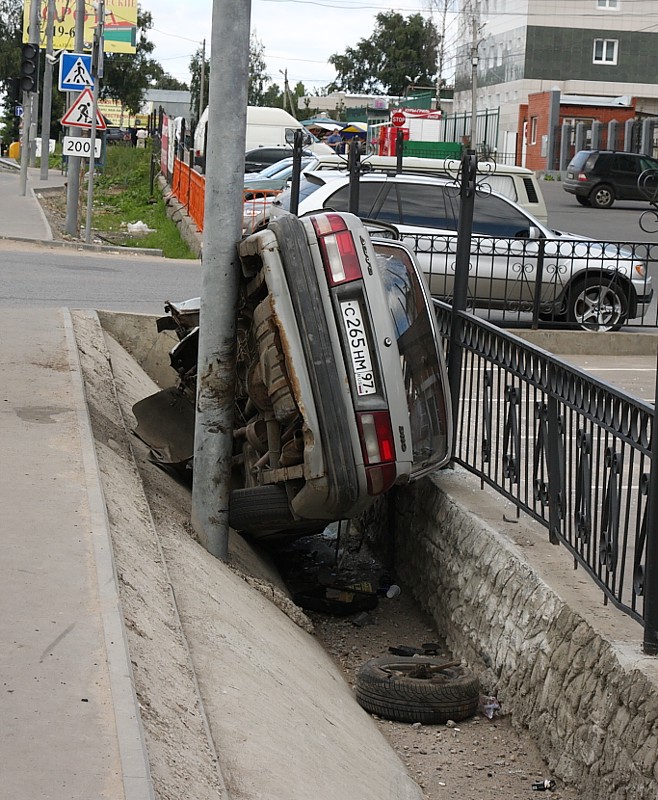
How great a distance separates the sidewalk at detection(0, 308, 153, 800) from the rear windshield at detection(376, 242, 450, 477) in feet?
5.89

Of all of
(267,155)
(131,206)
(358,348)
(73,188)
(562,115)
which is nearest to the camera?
(358,348)

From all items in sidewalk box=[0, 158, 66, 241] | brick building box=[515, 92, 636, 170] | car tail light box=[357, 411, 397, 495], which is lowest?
car tail light box=[357, 411, 397, 495]

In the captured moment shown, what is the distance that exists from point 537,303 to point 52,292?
5653 millimetres

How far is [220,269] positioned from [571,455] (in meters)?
2.03

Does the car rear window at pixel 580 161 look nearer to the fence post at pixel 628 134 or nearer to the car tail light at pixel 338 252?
the fence post at pixel 628 134

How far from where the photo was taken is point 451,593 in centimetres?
633

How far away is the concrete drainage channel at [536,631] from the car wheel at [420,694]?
0.18 m

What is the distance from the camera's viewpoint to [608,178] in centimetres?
4053

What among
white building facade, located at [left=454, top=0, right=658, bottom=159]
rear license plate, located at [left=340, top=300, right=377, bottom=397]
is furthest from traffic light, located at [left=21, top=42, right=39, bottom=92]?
white building facade, located at [left=454, top=0, right=658, bottom=159]

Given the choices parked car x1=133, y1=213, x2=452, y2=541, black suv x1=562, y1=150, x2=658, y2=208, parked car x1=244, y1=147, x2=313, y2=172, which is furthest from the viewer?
black suv x1=562, y1=150, x2=658, y2=208

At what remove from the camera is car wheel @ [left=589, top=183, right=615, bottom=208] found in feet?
133

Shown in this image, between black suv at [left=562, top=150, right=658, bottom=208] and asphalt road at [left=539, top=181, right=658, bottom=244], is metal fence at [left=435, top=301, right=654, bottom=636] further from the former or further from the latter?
black suv at [left=562, top=150, right=658, bottom=208]

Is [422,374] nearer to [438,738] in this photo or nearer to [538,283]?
[438,738]

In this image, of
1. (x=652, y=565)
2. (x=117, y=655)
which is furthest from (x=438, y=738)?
(x=117, y=655)
